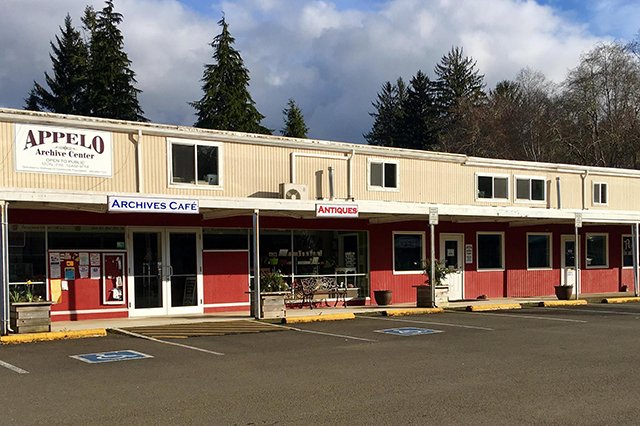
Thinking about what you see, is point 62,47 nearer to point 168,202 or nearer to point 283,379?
point 168,202

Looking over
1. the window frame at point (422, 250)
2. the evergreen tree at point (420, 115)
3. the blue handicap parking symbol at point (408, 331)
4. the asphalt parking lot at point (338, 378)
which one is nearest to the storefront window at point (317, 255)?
the window frame at point (422, 250)

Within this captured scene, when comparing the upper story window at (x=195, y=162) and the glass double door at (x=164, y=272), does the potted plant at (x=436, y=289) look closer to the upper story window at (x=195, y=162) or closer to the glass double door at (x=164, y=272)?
the glass double door at (x=164, y=272)

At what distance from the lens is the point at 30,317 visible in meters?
15.1

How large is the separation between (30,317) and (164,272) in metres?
4.58

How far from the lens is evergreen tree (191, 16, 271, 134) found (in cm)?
5400

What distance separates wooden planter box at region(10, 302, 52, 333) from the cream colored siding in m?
3.07

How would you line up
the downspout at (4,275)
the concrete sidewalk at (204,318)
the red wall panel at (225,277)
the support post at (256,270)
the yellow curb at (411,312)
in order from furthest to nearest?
the red wall panel at (225,277) < the yellow curb at (411,312) < the support post at (256,270) < the concrete sidewalk at (204,318) < the downspout at (4,275)

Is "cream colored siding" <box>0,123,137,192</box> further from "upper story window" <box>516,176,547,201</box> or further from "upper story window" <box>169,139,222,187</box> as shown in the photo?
"upper story window" <box>516,176,547,201</box>

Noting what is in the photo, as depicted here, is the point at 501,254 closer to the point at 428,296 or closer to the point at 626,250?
the point at 428,296

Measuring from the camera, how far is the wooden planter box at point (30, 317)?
1502 centimetres

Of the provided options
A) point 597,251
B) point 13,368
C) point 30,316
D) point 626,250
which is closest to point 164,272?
point 30,316

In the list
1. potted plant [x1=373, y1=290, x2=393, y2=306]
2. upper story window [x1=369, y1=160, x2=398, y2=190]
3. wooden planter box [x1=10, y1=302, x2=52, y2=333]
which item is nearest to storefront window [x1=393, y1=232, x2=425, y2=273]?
potted plant [x1=373, y1=290, x2=393, y2=306]

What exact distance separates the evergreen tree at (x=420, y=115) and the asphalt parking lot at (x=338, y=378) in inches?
2176

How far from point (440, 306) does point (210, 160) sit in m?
7.95
